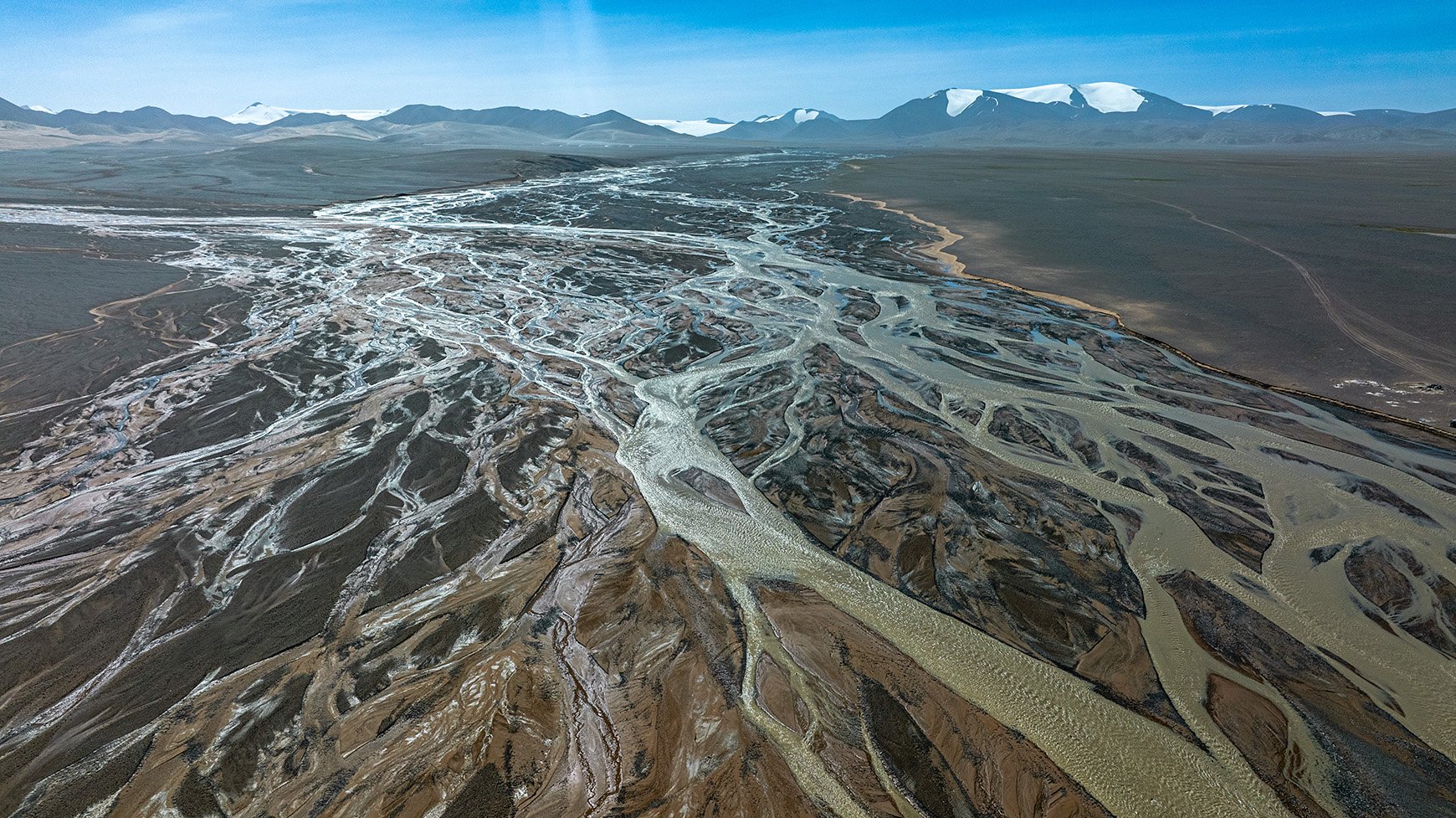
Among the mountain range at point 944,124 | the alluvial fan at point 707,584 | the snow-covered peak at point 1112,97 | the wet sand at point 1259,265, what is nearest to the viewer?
the alluvial fan at point 707,584

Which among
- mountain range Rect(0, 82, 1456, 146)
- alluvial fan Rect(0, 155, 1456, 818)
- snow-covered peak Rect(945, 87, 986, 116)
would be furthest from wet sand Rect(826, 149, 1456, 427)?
snow-covered peak Rect(945, 87, 986, 116)

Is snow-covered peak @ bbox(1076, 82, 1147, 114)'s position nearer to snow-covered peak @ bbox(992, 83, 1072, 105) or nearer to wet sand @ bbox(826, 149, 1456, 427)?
snow-covered peak @ bbox(992, 83, 1072, 105)

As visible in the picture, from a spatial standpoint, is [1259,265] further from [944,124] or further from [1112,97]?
[1112,97]

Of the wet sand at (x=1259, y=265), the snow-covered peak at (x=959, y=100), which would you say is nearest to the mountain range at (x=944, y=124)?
the snow-covered peak at (x=959, y=100)

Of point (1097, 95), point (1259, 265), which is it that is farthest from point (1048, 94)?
point (1259, 265)

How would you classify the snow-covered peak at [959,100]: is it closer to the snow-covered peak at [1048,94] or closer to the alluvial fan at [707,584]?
the snow-covered peak at [1048,94]

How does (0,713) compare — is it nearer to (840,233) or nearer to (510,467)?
(510,467)

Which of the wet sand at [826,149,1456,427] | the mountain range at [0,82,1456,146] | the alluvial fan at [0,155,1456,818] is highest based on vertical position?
the mountain range at [0,82,1456,146]
